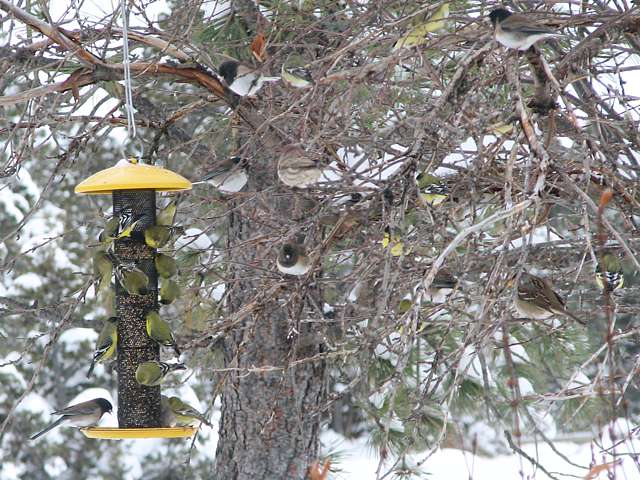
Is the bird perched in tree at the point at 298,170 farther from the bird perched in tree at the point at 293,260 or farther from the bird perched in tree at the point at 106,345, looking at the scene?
the bird perched in tree at the point at 106,345

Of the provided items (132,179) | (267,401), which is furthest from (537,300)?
(267,401)

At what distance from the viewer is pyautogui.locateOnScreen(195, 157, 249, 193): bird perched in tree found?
140 inches

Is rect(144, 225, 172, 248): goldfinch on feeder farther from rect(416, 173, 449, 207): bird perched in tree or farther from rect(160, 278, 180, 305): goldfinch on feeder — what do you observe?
rect(416, 173, 449, 207): bird perched in tree

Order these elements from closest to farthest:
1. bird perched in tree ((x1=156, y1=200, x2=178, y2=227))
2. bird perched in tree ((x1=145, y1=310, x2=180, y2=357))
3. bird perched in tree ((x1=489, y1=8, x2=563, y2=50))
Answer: bird perched in tree ((x1=489, y1=8, x2=563, y2=50)), bird perched in tree ((x1=145, y1=310, x2=180, y2=357)), bird perched in tree ((x1=156, y1=200, x2=178, y2=227))

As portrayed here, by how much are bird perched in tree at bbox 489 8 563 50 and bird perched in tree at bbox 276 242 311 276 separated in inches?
37.8

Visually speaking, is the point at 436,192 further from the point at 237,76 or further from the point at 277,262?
the point at 237,76

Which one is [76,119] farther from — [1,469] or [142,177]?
[1,469]

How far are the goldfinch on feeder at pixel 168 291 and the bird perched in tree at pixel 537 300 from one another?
46.5 inches

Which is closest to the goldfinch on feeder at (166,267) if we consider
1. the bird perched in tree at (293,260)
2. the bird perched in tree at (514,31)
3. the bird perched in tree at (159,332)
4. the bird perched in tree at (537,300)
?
the bird perched in tree at (159,332)

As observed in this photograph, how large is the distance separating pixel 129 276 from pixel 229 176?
575 millimetres

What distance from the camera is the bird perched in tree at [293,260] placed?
10.1 ft

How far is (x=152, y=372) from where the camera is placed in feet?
10.5

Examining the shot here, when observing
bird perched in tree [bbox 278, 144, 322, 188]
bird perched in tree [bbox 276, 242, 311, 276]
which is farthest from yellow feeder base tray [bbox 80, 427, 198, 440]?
bird perched in tree [bbox 278, 144, 322, 188]

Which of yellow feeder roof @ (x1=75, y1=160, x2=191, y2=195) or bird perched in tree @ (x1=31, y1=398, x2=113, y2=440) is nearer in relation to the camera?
yellow feeder roof @ (x1=75, y1=160, x2=191, y2=195)
